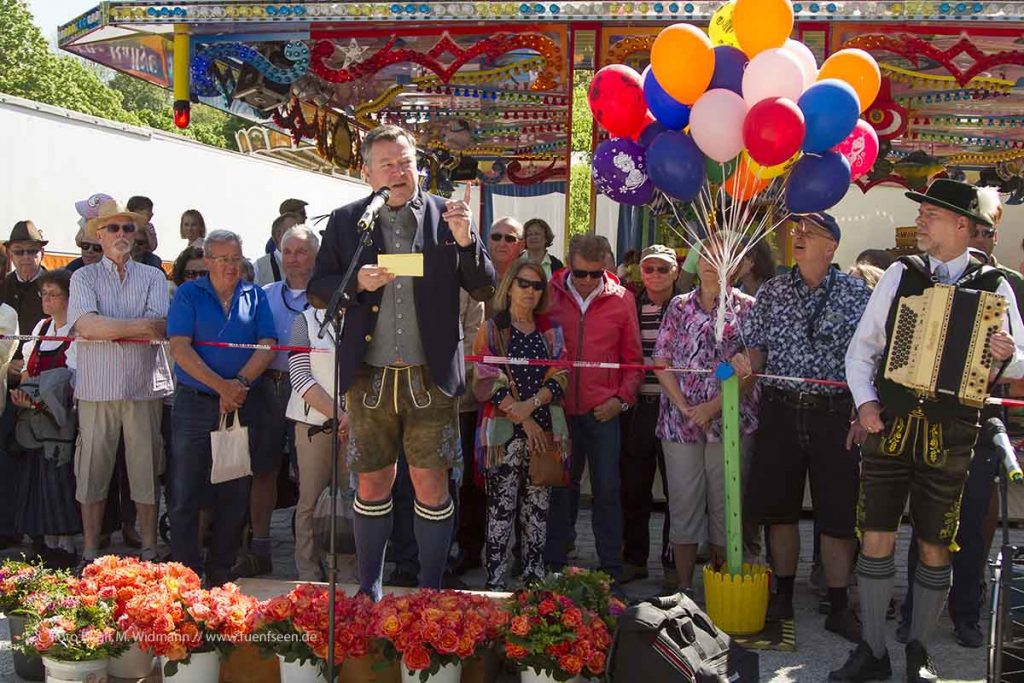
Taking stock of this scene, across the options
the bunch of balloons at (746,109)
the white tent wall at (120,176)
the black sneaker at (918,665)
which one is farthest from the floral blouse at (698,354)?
the white tent wall at (120,176)

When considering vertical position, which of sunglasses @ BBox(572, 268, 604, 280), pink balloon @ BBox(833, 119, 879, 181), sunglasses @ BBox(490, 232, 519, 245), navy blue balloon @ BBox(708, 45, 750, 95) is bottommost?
sunglasses @ BBox(572, 268, 604, 280)

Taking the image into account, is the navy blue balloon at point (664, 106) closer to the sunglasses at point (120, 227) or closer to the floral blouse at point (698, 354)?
the floral blouse at point (698, 354)

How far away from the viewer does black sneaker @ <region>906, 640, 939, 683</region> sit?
4.19 m

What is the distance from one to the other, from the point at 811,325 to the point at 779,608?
139cm

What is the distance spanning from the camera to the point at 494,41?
7840 mm

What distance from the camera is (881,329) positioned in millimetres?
4285

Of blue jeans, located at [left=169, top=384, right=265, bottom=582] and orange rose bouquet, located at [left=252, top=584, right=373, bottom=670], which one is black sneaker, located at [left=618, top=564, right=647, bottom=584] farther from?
orange rose bouquet, located at [left=252, top=584, right=373, bottom=670]

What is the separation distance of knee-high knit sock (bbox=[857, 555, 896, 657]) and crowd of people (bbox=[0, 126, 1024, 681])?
1 centimetres

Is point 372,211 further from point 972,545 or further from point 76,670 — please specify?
point 972,545

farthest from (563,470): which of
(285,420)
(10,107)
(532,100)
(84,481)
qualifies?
(10,107)

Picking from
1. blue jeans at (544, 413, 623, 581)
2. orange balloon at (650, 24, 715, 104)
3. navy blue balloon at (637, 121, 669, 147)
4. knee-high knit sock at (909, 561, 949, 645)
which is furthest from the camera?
blue jeans at (544, 413, 623, 581)

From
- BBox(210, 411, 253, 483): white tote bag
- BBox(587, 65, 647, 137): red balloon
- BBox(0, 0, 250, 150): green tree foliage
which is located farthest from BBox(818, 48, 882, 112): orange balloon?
BBox(0, 0, 250, 150): green tree foliage

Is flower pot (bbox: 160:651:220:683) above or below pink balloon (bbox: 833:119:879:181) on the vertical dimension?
below

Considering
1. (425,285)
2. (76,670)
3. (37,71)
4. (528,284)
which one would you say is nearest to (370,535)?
(425,285)
